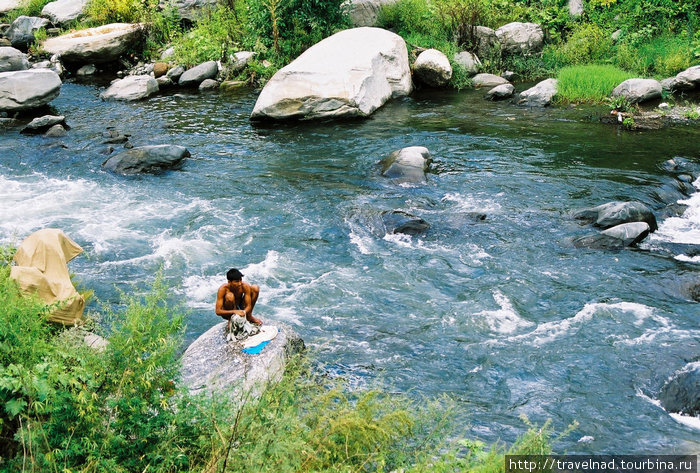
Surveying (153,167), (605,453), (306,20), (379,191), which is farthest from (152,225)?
(306,20)

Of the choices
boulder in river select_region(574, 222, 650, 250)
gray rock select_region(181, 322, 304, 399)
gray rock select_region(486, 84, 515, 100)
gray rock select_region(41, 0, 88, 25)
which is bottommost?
boulder in river select_region(574, 222, 650, 250)

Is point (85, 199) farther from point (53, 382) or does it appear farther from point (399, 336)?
point (53, 382)

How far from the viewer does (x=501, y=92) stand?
53.8 feet

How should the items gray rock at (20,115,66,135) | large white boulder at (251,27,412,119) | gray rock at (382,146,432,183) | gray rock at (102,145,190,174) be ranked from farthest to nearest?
gray rock at (20,115,66,135) → large white boulder at (251,27,412,119) → gray rock at (102,145,190,174) → gray rock at (382,146,432,183)

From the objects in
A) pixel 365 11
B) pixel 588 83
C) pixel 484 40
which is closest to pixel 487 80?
pixel 484 40

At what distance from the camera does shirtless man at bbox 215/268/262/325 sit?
6.22m

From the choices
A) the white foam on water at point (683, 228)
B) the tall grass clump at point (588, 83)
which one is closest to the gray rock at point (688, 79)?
the tall grass clump at point (588, 83)

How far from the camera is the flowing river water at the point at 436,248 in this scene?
20.4 feet

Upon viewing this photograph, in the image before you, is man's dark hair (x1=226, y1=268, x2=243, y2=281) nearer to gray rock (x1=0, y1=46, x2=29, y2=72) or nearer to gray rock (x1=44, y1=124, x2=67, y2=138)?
gray rock (x1=44, y1=124, x2=67, y2=138)

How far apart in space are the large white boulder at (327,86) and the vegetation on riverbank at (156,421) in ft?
35.2

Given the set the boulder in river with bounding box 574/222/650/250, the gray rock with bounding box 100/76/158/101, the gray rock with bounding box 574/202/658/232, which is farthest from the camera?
the gray rock with bounding box 100/76/158/101

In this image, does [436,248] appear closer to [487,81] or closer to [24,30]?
[487,81]

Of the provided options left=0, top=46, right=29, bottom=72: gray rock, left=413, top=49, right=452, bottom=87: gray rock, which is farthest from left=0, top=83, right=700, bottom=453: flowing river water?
left=0, top=46, right=29, bottom=72: gray rock

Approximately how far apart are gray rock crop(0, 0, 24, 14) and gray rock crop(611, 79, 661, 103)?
928 inches
